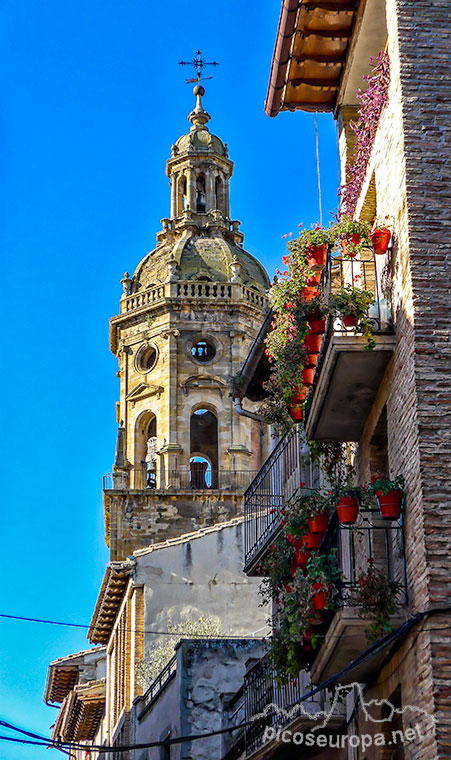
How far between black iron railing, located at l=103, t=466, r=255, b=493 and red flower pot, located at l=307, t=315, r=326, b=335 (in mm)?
29271

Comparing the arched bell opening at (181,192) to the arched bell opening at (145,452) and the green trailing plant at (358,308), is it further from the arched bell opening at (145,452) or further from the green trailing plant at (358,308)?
the green trailing plant at (358,308)

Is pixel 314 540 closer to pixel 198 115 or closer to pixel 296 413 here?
pixel 296 413

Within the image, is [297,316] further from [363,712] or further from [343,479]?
[363,712]

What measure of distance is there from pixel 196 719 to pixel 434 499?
13.8m

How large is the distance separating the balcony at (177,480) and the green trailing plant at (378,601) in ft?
104

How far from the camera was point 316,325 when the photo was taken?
49.8ft

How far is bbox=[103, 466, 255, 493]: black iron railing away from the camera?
1774 inches

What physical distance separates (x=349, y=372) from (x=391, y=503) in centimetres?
168

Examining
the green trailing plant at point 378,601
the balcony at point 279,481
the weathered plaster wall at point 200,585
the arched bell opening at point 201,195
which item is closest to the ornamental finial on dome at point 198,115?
the arched bell opening at point 201,195

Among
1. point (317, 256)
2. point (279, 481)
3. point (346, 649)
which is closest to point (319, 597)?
point (346, 649)

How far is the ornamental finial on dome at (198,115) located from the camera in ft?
182

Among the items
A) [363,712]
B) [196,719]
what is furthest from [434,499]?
[196,719]
